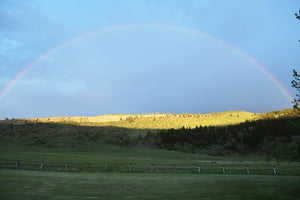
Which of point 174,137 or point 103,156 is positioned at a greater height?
point 174,137

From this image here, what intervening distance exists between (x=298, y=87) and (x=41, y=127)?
111 meters

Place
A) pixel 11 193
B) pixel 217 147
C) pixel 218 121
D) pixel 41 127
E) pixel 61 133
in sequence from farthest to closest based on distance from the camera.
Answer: pixel 218 121 < pixel 41 127 < pixel 61 133 < pixel 217 147 < pixel 11 193

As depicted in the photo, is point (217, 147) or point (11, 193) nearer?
point (11, 193)

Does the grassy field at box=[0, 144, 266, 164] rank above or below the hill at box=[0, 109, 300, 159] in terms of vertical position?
below

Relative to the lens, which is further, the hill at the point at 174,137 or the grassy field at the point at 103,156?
the hill at the point at 174,137

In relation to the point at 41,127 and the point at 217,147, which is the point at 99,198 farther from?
the point at 41,127

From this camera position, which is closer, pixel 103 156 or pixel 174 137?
pixel 103 156

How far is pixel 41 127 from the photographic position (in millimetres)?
110438

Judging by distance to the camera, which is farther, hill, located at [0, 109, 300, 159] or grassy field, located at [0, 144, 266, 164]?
hill, located at [0, 109, 300, 159]

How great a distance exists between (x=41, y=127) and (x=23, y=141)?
21015 millimetres

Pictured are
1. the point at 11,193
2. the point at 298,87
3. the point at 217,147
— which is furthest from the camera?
the point at 217,147

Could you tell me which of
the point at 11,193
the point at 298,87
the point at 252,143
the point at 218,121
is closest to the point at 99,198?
the point at 11,193

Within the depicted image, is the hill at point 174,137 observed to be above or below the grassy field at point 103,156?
above

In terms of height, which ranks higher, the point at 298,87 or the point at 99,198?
the point at 298,87
